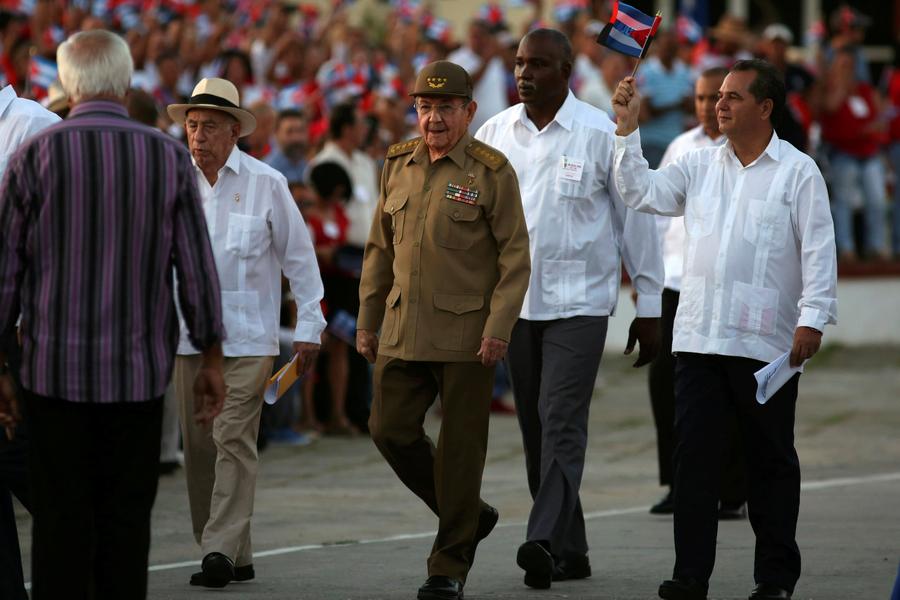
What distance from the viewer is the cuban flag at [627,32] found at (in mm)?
7973

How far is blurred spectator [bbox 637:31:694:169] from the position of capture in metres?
19.2

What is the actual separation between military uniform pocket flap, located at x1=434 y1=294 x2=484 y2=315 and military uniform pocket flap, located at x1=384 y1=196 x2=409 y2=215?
0.43m

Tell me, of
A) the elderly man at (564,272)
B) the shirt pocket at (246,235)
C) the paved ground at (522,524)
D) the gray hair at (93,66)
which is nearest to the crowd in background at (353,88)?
the paved ground at (522,524)

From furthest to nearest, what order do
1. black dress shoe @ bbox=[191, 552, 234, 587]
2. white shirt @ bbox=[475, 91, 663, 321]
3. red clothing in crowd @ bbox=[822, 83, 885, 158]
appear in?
red clothing in crowd @ bbox=[822, 83, 885, 158] → white shirt @ bbox=[475, 91, 663, 321] → black dress shoe @ bbox=[191, 552, 234, 587]

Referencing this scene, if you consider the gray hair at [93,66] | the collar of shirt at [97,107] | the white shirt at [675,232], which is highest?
the gray hair at [93,66]

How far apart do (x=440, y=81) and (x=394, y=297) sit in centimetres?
92

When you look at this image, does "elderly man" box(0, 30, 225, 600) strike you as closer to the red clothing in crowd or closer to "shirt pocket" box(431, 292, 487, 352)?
"shirt pocket" box(431, 292, 487, 352)

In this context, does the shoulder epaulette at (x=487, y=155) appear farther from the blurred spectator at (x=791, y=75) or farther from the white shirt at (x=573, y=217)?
the blurred spectator at (x=791, y=75)

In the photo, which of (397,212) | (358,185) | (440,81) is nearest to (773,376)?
(397,212)

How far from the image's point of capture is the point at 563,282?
834 cm

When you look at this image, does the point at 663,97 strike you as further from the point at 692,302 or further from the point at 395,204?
the point at 692,302

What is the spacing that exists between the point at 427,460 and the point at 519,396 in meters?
0.75

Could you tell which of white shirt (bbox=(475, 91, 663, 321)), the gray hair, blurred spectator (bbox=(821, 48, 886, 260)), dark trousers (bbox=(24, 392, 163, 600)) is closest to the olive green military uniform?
white shirt (bbox=(475, 91, 663, 321))

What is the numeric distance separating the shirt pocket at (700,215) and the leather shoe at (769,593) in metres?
1.44
